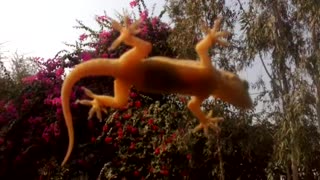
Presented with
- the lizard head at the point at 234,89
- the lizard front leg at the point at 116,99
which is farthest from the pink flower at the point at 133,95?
the lizard head at the point at 234,89

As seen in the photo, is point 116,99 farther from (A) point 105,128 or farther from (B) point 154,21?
(B) point 154,21

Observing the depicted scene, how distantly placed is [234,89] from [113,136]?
6.64 m

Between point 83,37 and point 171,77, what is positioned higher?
point 83,37

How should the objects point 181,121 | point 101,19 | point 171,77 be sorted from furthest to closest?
point 101,19, point 181,121, point 171,77

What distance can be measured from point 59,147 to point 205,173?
2.90 m

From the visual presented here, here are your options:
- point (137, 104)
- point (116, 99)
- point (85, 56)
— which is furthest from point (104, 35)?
point (116, 99)

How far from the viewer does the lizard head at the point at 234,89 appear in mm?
2609

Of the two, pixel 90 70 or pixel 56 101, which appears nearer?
pixel 90 70

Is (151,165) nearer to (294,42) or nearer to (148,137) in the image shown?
(148,137)

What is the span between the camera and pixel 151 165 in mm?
8367

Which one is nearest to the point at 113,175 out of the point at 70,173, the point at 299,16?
the point at 70,173

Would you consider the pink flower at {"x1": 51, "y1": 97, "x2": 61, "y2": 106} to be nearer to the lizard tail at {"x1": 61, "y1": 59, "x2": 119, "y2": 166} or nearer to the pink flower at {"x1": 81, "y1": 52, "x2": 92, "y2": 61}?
the pink flower at {"x1": 81, "y1": 52, "x2": 92, "y2": 61}

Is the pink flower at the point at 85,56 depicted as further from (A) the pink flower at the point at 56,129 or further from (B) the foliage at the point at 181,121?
(A) the pink flower at the point at 56,129

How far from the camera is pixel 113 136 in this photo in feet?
29.9
